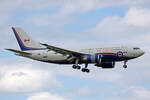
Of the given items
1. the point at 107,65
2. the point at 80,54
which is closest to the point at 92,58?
the point at 80,54

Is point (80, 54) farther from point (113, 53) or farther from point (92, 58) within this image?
point (113, 53)

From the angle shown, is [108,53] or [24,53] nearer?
[108,53]

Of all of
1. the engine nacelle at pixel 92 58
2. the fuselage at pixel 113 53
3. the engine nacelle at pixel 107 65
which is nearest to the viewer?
the fuselage at pixel 113 53

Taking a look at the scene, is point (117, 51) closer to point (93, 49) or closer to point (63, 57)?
point (93, 49)

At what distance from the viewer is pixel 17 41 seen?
97250 mm

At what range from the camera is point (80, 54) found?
3386 inches

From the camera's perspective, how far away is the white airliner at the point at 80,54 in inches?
3292

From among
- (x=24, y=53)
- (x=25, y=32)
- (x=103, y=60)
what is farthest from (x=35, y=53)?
(x=103, y=60)

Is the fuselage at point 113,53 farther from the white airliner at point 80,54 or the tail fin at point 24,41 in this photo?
the tail fin at point 24,41

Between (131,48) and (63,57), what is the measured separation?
568 inches

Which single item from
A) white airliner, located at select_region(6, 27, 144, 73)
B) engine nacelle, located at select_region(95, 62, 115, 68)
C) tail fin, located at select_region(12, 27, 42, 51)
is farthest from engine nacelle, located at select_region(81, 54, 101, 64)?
tail fin, located at select_region(12, 27, 42, 51)

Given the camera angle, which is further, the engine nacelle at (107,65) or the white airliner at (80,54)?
the engine nacelle at (107,65)

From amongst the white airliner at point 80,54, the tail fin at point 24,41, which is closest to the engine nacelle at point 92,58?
the white airliner at point 80,54

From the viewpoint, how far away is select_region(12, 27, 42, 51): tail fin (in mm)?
94125
